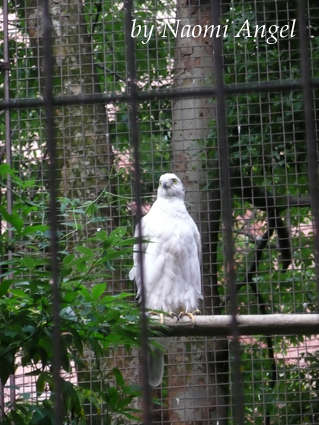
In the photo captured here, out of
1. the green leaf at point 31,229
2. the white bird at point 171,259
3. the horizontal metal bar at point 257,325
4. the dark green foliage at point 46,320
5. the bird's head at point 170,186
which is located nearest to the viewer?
the dark green foliage at point 46,320

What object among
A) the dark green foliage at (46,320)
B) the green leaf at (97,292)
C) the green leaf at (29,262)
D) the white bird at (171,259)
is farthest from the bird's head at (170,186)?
the green leaf at (29,262)

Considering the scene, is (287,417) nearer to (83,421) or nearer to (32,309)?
(83,421)

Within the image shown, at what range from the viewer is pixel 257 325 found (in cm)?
358

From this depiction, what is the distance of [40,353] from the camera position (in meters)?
2.30

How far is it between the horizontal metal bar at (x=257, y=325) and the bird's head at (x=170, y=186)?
1.22 m

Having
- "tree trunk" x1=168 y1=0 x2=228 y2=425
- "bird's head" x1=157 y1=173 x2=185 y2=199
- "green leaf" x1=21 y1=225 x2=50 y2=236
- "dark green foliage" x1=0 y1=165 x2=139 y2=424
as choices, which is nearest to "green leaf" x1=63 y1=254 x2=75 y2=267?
"dark green foliage" x1=0 y1=165 x2=139 y2=424

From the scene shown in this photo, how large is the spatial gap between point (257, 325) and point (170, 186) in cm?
144

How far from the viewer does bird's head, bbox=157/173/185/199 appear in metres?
4.76

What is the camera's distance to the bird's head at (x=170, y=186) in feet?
15.6

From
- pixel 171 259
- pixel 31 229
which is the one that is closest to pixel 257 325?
pixel 171 259

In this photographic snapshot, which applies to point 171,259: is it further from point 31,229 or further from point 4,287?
point 4,287

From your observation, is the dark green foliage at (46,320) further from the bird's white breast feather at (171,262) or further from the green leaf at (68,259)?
the bird's white breast feather at (171,262)

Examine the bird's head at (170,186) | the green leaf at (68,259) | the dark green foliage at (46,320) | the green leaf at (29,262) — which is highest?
the bird's head at (170,186)

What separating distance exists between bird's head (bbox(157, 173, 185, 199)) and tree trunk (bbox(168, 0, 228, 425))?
0.60ft
